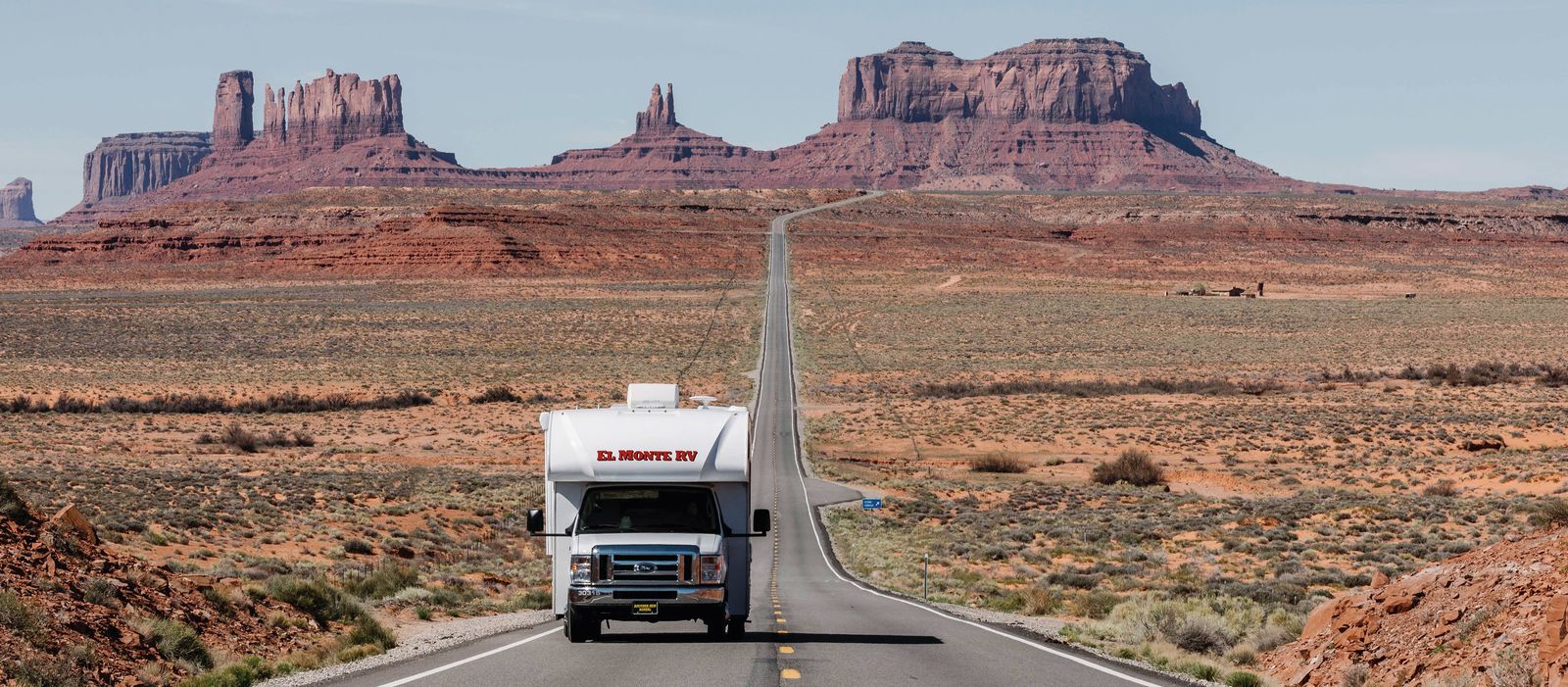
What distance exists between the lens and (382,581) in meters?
22.6

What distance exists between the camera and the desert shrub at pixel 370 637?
53.8 ft

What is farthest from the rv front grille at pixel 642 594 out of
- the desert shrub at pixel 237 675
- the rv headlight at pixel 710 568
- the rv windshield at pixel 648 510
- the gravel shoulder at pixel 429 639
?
the desert shrub at pixel 237 675

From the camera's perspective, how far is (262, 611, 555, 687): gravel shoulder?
13980mm

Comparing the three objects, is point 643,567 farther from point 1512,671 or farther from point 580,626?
point 1512,671

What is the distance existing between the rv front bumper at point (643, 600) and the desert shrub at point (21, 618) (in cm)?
524

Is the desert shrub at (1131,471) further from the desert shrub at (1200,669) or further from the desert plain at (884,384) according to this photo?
the desert shrub at (1200,669)

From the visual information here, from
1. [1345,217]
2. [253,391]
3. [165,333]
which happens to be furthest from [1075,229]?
[253,391]

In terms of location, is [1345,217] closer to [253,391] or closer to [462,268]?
[462,268]

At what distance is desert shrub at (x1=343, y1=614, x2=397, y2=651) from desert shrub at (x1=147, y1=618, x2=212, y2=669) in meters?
2.01

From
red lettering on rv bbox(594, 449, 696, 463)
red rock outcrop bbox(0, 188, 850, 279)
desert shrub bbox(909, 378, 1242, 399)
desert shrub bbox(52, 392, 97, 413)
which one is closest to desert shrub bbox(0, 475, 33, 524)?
red lettering on rv bbox(594, 449, 696, 463)

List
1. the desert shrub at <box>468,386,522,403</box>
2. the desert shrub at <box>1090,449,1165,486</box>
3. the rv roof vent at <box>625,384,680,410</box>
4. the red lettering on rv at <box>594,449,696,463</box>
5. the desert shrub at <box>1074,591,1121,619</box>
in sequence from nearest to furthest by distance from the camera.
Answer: the red lettering on rv at <box>594,449,696,463</box>, the rv roof vent at <box>625,384,680,410</box>, the desert shrub at <box>1074,591,1121,619</box>, the desert shrub at <box>1090,449,1165,486</box>, the desert shrub at <box>468,386,522,403</box>

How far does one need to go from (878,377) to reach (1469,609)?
63303mm

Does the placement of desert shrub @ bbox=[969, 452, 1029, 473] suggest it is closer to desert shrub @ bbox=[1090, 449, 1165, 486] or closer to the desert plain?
→ the desert plain

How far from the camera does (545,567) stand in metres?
29.3
